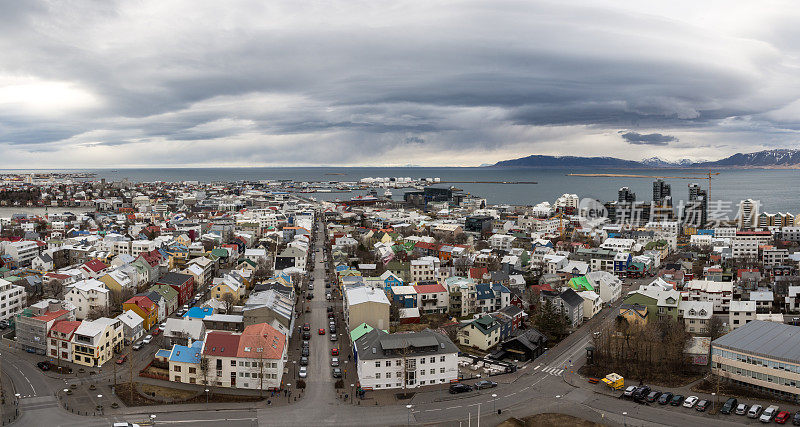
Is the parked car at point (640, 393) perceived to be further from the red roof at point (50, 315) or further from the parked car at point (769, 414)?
the red roof at point (50, 315)

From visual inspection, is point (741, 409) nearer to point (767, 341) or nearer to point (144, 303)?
point (767, 341)

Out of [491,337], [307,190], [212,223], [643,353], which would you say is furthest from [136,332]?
[307,190]

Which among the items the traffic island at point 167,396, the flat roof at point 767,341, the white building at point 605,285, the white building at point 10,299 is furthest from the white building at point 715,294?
the white building at point 10,299

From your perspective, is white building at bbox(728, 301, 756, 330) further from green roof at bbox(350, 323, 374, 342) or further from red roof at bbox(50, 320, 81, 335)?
red roof at bbox(50, 320, 81, 335)

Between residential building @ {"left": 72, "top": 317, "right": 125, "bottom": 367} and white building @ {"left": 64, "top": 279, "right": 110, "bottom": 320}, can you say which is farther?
white building @ {"left": 64, "top": 279, "right": 110, "bottom": 320}

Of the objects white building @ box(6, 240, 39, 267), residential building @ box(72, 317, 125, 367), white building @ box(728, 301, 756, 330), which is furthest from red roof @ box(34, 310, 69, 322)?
white building @ box(728, 301, 756, 330)

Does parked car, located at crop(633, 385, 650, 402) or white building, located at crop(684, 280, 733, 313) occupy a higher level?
white building, located at crop(684, 280, 733, 313)
